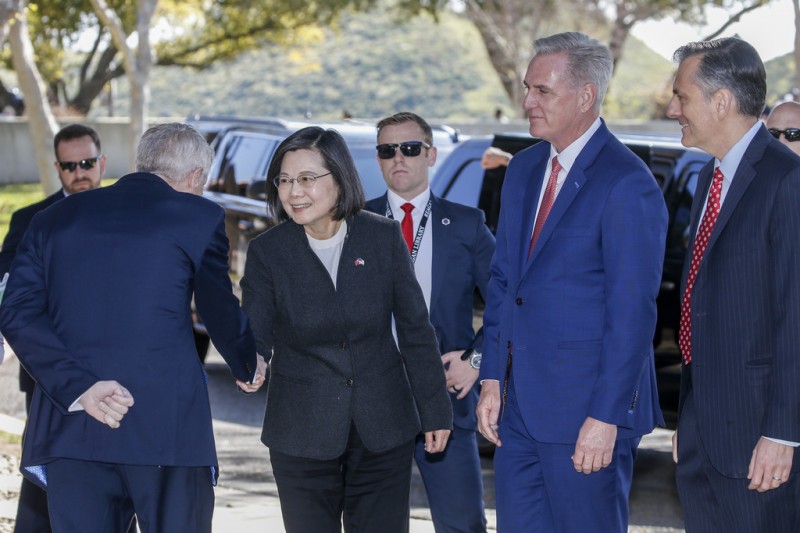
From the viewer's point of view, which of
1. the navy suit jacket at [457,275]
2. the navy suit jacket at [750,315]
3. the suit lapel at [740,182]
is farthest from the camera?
the navy suit jacket at [457,275]

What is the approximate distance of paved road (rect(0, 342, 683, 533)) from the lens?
22.1ft

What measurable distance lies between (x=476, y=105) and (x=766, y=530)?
6404cm

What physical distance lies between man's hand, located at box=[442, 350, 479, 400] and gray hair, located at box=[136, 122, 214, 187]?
1.61m

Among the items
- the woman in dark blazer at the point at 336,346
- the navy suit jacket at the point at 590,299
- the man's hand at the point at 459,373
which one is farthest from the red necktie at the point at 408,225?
the navy suit jacket at the point at 590,299

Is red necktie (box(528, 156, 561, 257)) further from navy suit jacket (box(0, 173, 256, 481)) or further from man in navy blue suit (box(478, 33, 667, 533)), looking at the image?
navy suit jacket (box(0, 173, 256, 481))

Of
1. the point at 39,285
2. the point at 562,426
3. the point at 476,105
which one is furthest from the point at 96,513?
the point at 476,105

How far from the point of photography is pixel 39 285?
4078 millimetres

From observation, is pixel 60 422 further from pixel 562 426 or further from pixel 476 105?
pixel 476 105

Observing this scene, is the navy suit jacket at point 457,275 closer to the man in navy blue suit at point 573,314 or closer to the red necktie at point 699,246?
the man in navy blue suit at point 573,314

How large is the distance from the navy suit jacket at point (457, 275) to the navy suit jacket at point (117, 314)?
146 cm

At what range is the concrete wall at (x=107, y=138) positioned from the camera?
26494 mm

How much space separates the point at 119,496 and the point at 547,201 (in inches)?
71.3

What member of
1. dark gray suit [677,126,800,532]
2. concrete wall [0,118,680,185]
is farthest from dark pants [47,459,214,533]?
concrete wall [0,118,680,185]

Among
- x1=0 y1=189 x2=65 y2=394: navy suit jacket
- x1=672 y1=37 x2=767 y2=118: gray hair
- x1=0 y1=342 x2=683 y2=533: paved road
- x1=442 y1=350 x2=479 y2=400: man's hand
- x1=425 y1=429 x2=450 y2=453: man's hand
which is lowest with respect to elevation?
x1=0 y1=342 x2=683 y2=533: paved road
